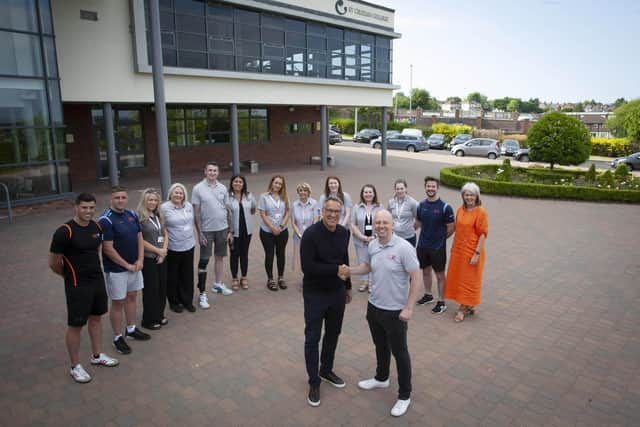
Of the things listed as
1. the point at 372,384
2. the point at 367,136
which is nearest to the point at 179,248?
the point at 372,384

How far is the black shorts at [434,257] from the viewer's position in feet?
19.9

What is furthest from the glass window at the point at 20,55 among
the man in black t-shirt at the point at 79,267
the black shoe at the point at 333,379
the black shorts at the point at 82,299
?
the black shoe at the point at 333,379

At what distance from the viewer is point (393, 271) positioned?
385cm

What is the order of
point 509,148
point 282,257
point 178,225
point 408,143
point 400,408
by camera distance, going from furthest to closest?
point 408,143 < point 509,148 < point 282,257 < point 178,225 < point 400,408

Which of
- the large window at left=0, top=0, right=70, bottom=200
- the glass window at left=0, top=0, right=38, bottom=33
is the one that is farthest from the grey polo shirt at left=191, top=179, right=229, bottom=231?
the glass window at left=0, top=0, right=38, bottom=33

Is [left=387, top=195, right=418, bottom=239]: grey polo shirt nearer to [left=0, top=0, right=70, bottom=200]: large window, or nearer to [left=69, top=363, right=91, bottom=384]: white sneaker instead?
[left=69, top=363, right=91, bottom=384]: white sneaker

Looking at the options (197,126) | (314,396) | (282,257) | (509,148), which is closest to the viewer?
(314,396)

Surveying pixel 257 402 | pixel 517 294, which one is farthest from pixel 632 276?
pixel 257 402

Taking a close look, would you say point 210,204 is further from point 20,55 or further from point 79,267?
point 20,55

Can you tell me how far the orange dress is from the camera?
557 centimetres

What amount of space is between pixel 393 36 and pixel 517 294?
1934 cm

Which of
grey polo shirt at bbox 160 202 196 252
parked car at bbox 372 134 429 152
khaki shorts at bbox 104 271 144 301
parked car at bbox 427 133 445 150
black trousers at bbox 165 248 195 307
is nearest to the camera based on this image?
khaki shorts at bbox 104 271 144 301

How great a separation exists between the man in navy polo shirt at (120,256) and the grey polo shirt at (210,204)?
1.34 metres

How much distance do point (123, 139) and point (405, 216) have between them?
51.0 feet
